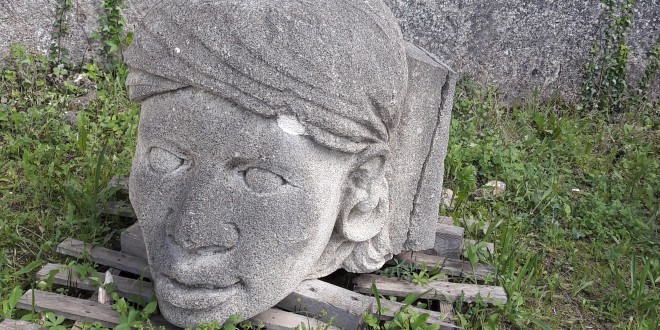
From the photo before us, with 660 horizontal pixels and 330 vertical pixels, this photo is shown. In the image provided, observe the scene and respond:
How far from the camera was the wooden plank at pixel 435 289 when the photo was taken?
318cm

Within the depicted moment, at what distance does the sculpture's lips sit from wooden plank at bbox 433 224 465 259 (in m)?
1.16

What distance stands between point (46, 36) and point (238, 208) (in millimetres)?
2730

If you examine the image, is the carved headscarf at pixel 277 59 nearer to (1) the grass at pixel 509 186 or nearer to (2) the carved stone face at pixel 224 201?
(2) the carved stone face at pixel 224 201

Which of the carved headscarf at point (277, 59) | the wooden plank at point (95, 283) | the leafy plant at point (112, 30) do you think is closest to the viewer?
the carved headscarf at point (277, 59)

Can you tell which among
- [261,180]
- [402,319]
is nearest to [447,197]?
[402,319]

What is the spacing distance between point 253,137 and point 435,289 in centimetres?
120

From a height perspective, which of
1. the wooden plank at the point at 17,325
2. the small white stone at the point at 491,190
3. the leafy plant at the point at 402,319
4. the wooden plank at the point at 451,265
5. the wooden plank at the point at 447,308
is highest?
the small white stone at the point at 491,190

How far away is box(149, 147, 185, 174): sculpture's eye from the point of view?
256 centimetres

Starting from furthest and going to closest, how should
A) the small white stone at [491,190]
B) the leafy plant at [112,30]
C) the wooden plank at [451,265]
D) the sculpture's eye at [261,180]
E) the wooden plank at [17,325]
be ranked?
the leafy plant at [112,30] < the small white stone at [491,190] < the wooden plank at [451,265] < the wooden plank at [17,325] < the sculpture's eye at [261,180]

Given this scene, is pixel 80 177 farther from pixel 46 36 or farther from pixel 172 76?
pixel 172 76

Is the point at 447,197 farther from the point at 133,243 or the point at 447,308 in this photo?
the point at 133,243

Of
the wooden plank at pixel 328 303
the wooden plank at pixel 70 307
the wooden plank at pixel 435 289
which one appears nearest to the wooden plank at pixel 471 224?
the wooden plank at pixel 435 289

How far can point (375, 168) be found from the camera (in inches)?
111

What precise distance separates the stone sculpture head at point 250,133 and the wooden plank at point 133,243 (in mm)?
509
